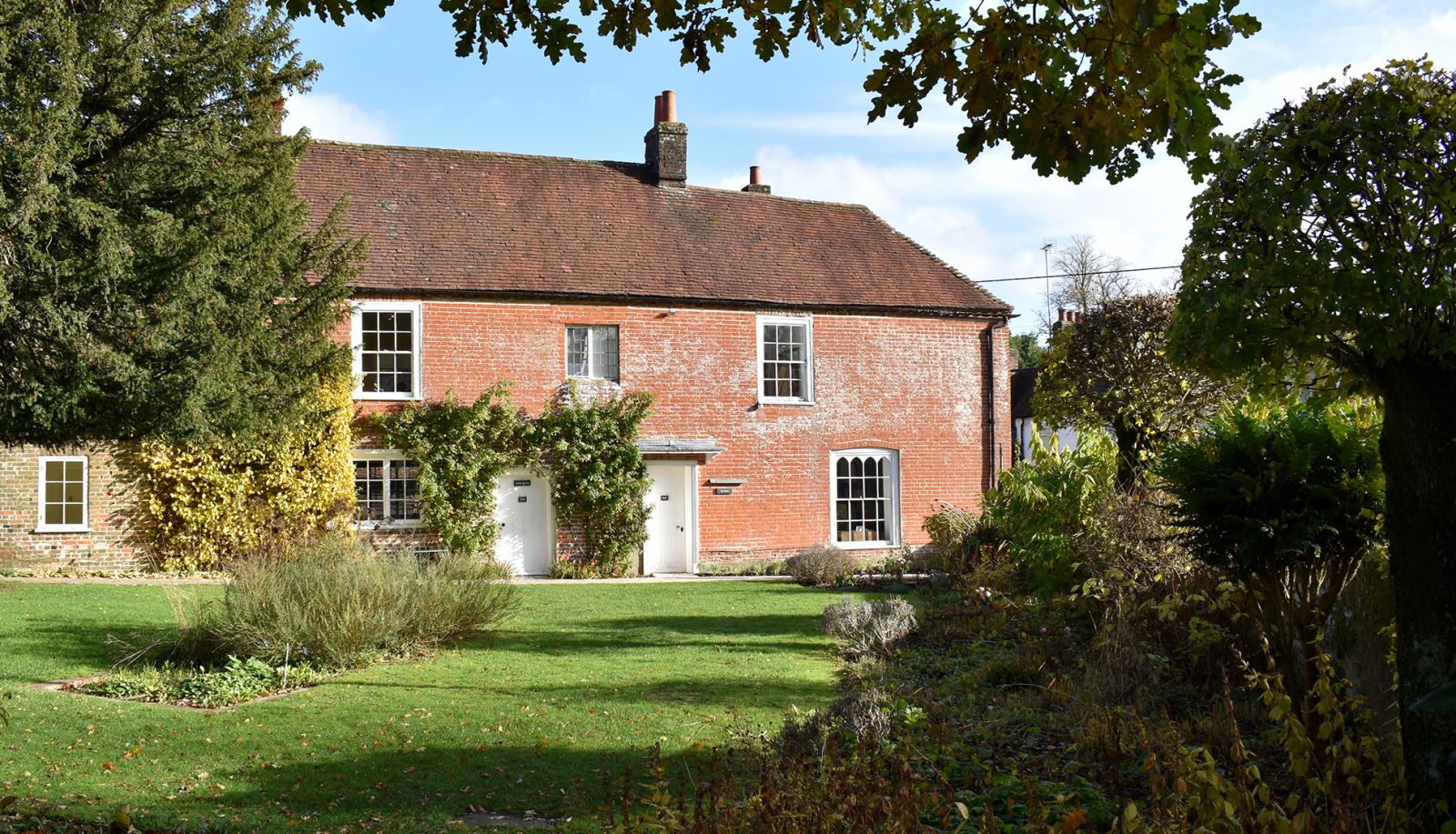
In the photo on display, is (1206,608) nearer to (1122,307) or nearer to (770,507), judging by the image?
(1122,307)

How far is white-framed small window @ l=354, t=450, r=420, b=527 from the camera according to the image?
2089cm


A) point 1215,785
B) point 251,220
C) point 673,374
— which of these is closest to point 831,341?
Result: point 673,374

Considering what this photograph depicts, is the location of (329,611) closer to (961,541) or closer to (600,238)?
(961,541)

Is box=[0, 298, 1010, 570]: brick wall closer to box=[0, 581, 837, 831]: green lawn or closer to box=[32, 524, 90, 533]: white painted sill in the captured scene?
box=[32, 524, 90, 533]: white painted sill

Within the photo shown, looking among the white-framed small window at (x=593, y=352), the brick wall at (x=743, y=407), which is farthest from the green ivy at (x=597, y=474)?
the brick wall at (x=743, y=407)

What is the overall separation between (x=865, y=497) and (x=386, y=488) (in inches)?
378

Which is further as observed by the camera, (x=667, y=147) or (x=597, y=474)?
(x=667, y=147)

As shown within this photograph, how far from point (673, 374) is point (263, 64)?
1005 cm

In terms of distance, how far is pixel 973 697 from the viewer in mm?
8656

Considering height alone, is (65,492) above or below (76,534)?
above

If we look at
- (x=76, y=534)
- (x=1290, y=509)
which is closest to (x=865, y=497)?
(x=76, y=534)

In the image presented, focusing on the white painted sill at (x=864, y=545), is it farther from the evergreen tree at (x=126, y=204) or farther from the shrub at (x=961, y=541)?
the evergreen tree at (x=126, y=204)

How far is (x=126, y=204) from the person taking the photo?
13344 mm

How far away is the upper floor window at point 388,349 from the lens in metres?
21.1
